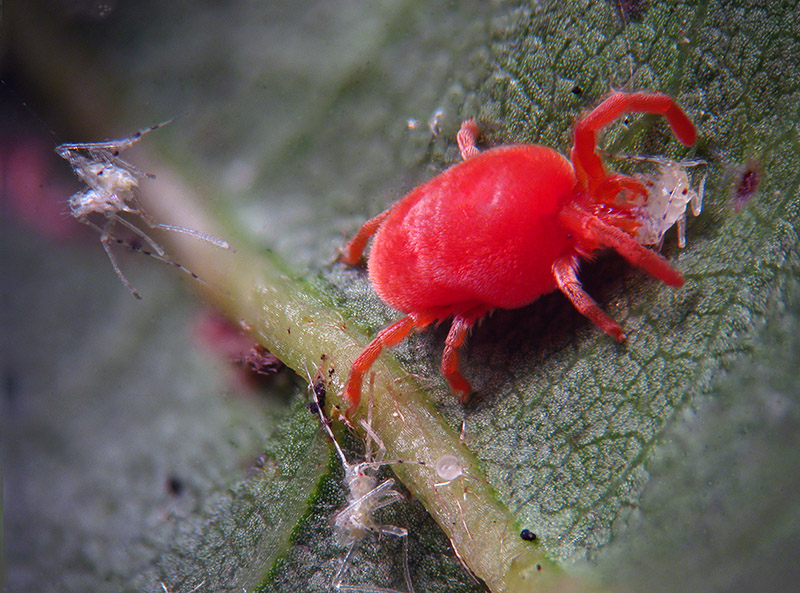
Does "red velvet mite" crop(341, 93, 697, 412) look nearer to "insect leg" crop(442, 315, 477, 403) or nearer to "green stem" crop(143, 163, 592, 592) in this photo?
"insect leg" crop(442, 315, 477, 403)

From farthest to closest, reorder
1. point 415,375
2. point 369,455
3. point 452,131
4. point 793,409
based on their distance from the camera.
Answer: point 452,131, point 415,375, point 369,455, point 793,409

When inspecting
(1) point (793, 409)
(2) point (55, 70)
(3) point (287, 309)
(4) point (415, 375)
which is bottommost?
(1) point (793, 409)

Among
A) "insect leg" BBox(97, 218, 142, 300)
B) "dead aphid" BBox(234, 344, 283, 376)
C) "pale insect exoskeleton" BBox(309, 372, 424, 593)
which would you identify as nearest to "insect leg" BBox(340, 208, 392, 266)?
"dead aphid" BBox(234, 344, 283, 376)

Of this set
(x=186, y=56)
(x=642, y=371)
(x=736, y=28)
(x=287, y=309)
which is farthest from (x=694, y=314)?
(x=186, y=56)

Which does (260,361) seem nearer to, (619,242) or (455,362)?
(455,362)

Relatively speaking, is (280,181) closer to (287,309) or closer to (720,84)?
(287,309)

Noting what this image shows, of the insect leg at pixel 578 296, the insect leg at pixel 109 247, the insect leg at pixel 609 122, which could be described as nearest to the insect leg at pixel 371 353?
the insect leg at pixel 578 296

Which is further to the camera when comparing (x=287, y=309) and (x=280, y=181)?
(x=280, y=181)
